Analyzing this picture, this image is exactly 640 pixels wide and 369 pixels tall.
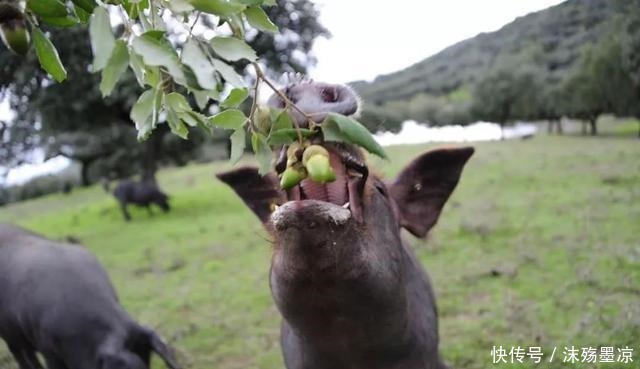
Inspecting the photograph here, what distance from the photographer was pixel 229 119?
1.65 metres

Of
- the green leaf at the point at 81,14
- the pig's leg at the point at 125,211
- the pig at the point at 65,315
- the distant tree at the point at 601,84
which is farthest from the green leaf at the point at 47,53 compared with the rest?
the distant tree at the point at 601,84

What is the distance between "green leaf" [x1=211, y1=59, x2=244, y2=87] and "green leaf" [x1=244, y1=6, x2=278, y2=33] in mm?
179

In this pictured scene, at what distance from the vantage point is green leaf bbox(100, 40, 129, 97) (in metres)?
1.21

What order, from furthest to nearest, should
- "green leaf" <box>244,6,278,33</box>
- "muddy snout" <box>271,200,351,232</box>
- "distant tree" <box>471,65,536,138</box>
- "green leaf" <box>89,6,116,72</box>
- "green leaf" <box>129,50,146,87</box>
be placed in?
"distant tree" <box>471,65,536,138</box> → "muddy snout" <box>271,200,351,232</box> → "green leaf" <box>244,6,278,33</box> → "green leaf" <box>129,50,146,87</box> → "green leaf" <box>89,6,116,72</box>

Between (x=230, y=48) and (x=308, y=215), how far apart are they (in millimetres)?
758

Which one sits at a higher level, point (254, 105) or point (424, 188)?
point (254, 105)

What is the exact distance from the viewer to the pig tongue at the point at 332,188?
2129mm

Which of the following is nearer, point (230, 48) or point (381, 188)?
point (230, 48)

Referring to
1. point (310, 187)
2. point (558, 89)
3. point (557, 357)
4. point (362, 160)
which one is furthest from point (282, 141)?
point (558, 89)

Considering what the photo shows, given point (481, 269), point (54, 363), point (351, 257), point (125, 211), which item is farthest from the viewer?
point (125, 211)

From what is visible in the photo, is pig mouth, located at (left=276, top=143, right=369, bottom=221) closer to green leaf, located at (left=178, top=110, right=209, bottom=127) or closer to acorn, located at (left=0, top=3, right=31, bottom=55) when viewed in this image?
green leaf, located at (left=178, top=110, right=209, bottom=127)

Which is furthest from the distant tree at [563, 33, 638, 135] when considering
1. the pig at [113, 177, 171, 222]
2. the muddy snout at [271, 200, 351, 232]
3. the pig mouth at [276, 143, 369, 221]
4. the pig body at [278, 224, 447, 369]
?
the muddy snout at [271, 200, 351, 232]

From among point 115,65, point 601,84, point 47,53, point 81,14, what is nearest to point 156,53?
point 115,65

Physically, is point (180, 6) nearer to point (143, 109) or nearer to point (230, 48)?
point (230, 48)
